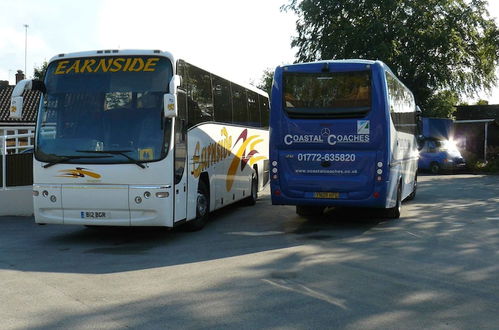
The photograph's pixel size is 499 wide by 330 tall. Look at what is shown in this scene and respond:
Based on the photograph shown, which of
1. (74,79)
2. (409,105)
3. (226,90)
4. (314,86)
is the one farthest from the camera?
(409,105)

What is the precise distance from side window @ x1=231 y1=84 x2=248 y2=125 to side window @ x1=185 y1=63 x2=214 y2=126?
187 centimetres

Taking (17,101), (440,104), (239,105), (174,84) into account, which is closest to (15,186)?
(17,101)

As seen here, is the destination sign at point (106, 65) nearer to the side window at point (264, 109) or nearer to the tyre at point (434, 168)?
the side window at point (264, 109)

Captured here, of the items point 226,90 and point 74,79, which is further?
point 226,90

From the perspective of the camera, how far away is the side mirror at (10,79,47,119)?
29.8 ft

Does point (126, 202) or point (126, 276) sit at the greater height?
point (126, 202)

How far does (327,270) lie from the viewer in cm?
727

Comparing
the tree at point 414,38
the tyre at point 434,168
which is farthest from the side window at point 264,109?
the tree at point 414,38

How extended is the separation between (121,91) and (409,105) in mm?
8389

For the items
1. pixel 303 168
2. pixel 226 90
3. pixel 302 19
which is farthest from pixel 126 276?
pixel 302 19

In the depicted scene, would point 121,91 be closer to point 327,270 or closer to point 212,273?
point 212,273

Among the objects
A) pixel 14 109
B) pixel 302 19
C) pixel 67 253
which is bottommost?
pixel 67 253

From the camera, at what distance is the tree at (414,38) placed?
1426 inches

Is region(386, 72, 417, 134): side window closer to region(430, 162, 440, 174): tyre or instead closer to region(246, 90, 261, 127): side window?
region(246, 90, 261, 127): side window
